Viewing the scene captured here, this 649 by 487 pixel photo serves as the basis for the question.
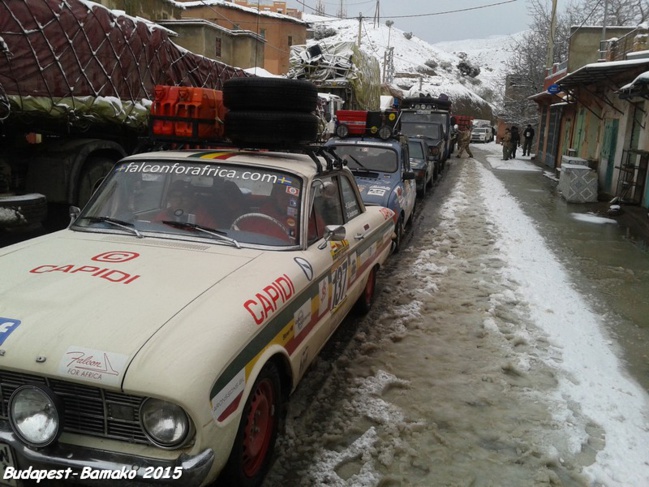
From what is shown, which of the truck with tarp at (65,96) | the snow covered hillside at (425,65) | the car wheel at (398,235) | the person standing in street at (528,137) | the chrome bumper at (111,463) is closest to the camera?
the chrome bumper at (111,463)

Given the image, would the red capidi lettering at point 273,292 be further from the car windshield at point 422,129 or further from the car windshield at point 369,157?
the car windshield at point 422,129

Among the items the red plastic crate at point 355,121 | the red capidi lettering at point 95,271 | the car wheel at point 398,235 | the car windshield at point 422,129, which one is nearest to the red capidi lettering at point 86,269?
the red capidi lettering at point 95,271

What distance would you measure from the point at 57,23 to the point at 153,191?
4668mm

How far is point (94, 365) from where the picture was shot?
2.17 meters

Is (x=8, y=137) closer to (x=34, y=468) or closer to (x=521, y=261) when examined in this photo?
(x=34, y=468)

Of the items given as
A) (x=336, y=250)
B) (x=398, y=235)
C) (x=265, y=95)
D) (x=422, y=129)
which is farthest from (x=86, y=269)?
(x=422, y=129)

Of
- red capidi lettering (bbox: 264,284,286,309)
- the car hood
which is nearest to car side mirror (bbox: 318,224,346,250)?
the car hood

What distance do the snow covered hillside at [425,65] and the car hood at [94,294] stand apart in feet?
226

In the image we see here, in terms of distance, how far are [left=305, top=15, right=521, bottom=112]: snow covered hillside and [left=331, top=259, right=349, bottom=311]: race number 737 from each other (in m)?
67.8

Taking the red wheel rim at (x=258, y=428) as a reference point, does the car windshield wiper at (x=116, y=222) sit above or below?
above

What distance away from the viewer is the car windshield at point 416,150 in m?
13.2

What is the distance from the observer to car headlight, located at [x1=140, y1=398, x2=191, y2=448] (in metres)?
2.18

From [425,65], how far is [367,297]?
87766mm

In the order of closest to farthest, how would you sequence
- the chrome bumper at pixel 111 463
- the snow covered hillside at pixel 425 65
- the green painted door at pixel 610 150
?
the chrome bumper at pixel 111 463
the green painted door at pixel 610 150
the snow covered hillside at pixel 425 65
